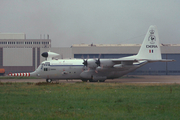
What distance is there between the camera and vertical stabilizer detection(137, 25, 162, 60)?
1438 inches

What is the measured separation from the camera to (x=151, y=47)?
120ft

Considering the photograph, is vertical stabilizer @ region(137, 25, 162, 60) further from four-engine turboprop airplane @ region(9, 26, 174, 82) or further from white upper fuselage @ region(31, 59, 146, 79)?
white upper fuselage @ region(31, 59, 146, 79)

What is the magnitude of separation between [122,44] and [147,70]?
9.61 metres

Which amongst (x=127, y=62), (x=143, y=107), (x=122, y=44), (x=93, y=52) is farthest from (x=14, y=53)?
(x=143, y=107)

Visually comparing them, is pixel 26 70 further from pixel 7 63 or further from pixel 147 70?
pixel 147 70

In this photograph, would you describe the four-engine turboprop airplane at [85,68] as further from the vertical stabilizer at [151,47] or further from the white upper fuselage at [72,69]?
the vertical stabilizer at [151,47]

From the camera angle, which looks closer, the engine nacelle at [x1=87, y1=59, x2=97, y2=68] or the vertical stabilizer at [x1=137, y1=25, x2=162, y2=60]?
the engine nacelle at [x1=87, y1=59, x2=97, y2=68]

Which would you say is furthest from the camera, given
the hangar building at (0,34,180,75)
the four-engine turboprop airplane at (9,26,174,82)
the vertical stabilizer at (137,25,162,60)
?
the hangar building at (0,34,180,75)

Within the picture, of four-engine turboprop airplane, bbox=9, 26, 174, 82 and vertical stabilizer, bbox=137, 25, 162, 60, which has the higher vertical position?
vertical stabilizer, bbox=137, 25, 162, 60

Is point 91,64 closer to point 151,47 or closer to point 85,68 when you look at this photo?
point 85,68

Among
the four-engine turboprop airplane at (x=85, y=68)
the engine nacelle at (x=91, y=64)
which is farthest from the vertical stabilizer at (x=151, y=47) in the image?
the engine nacelle at (x=91, y=64)

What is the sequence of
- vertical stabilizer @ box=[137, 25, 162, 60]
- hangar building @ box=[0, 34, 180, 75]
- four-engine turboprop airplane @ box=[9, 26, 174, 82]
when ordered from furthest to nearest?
1. hangar building @ box=[0, 34, 180, 75]
2. vertical stabilizer @ box=[137, 25, 162, 60]
3. four-engine turboprop airplane @ box=[9, 26, 174, 82]

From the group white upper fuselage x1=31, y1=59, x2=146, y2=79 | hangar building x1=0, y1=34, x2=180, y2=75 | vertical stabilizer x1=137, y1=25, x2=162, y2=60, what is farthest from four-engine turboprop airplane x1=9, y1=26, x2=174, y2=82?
hangar building x1=0, y1=34, x2=180, y2=75

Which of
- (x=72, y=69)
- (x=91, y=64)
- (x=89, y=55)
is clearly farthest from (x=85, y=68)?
(x=89, y=55)
